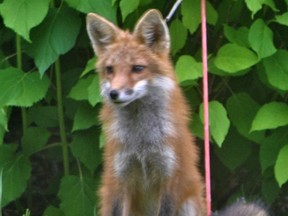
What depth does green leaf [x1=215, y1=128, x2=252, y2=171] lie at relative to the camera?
26.0 feet

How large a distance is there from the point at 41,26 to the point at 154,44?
5.29ft

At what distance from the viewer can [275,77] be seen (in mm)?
7258

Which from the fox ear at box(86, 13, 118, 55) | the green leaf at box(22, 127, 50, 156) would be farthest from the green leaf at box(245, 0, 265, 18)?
the green leaf at box(22, 127, 50, 156)

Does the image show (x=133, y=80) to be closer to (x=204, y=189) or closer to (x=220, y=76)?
(x=204, y=189)

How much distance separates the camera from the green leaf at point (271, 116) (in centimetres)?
723

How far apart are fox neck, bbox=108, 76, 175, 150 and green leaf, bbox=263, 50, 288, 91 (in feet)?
4.25

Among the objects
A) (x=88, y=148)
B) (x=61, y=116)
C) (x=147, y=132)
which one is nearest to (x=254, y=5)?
(x=147, y=132)

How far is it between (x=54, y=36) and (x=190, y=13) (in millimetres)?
1033

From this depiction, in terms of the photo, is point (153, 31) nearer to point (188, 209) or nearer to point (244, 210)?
point (188, 209)

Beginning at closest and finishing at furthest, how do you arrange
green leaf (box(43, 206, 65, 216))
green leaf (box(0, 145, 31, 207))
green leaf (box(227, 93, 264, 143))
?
green leaf (box(227, 93, 264, 143))
green leaf (box(0, 145, 31, 207))
green leaf (box(43, 206, 65, 216))

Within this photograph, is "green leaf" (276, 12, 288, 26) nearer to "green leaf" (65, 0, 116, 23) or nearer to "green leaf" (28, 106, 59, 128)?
"green leaf" (65, 0, 116, 23)

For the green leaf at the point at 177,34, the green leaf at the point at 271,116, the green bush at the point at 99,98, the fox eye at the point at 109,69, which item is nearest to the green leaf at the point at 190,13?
the green bush at the point at 99,98

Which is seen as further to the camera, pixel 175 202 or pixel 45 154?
pixel 45 154

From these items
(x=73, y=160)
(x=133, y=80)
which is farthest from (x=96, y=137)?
(x=133, y=80)
